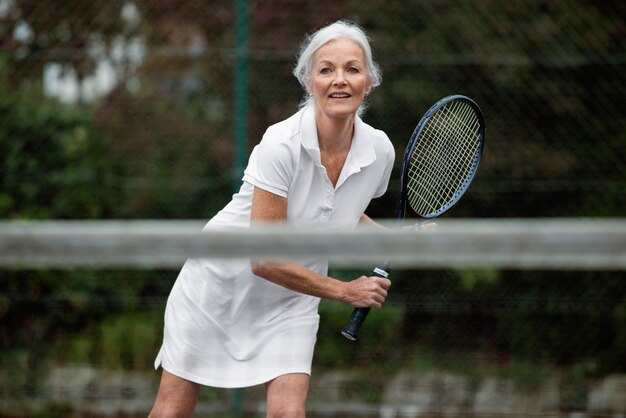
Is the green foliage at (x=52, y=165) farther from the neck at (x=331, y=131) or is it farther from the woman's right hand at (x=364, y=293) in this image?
the woman's right hand at (x=364, y=293)

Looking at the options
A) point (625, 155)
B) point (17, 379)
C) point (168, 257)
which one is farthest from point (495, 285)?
point (168, 257)

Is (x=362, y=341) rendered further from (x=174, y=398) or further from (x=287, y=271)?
(x=287, y=271)

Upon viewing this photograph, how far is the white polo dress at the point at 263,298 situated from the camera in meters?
3.07

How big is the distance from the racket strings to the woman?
0.27 meters

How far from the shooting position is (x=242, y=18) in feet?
16.8

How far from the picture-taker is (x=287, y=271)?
2.97m

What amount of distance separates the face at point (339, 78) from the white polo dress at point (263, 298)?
0.07 metres

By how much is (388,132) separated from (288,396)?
2.46 m

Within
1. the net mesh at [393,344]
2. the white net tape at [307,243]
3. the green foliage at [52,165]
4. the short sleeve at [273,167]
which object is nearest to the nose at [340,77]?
the short sleeve at [273,167]

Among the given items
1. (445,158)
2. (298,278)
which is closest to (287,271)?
(298,278)

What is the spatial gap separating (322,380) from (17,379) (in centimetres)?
140

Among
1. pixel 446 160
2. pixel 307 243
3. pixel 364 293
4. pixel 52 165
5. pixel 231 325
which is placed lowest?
pixel 231 325

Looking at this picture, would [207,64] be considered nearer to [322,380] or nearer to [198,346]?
[322,380]

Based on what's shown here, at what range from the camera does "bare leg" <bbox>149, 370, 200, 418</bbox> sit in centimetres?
308
